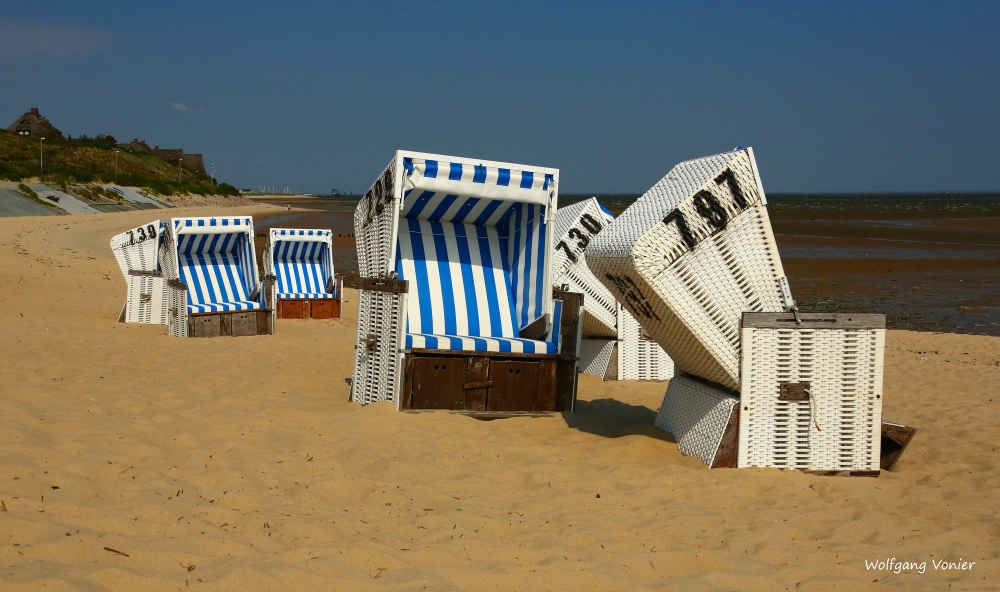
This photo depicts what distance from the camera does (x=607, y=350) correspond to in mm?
7762

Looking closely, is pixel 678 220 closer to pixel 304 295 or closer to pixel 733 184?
pixel 733 184

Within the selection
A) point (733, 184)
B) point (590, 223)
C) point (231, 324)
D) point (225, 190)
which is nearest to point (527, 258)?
point (590, 223)

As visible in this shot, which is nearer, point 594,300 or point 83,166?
point 594,300

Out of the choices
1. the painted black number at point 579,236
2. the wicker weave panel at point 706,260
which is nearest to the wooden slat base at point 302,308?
the painted black number at point 579,236

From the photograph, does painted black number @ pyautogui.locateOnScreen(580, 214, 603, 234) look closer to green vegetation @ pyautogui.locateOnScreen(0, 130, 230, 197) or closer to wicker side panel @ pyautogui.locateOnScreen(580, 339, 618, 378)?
wicker side panel @ pyautogui.locateOnScreen(580, 339, 618, 378)

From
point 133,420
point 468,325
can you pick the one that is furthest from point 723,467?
point 133,420

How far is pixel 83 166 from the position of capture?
57781 millimetres

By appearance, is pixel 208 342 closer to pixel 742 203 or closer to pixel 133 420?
pixel 133 420

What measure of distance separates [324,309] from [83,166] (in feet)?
175

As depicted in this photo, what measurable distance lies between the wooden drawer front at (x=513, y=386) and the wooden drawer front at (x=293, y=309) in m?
7.51

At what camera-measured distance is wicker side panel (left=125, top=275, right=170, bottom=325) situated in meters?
10.6

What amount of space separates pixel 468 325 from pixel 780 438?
9.36ft

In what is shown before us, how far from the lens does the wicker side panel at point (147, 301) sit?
34.8 ft

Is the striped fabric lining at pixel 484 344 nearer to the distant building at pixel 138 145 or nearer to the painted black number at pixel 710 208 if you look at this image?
the painted black number at pixel 710 208
